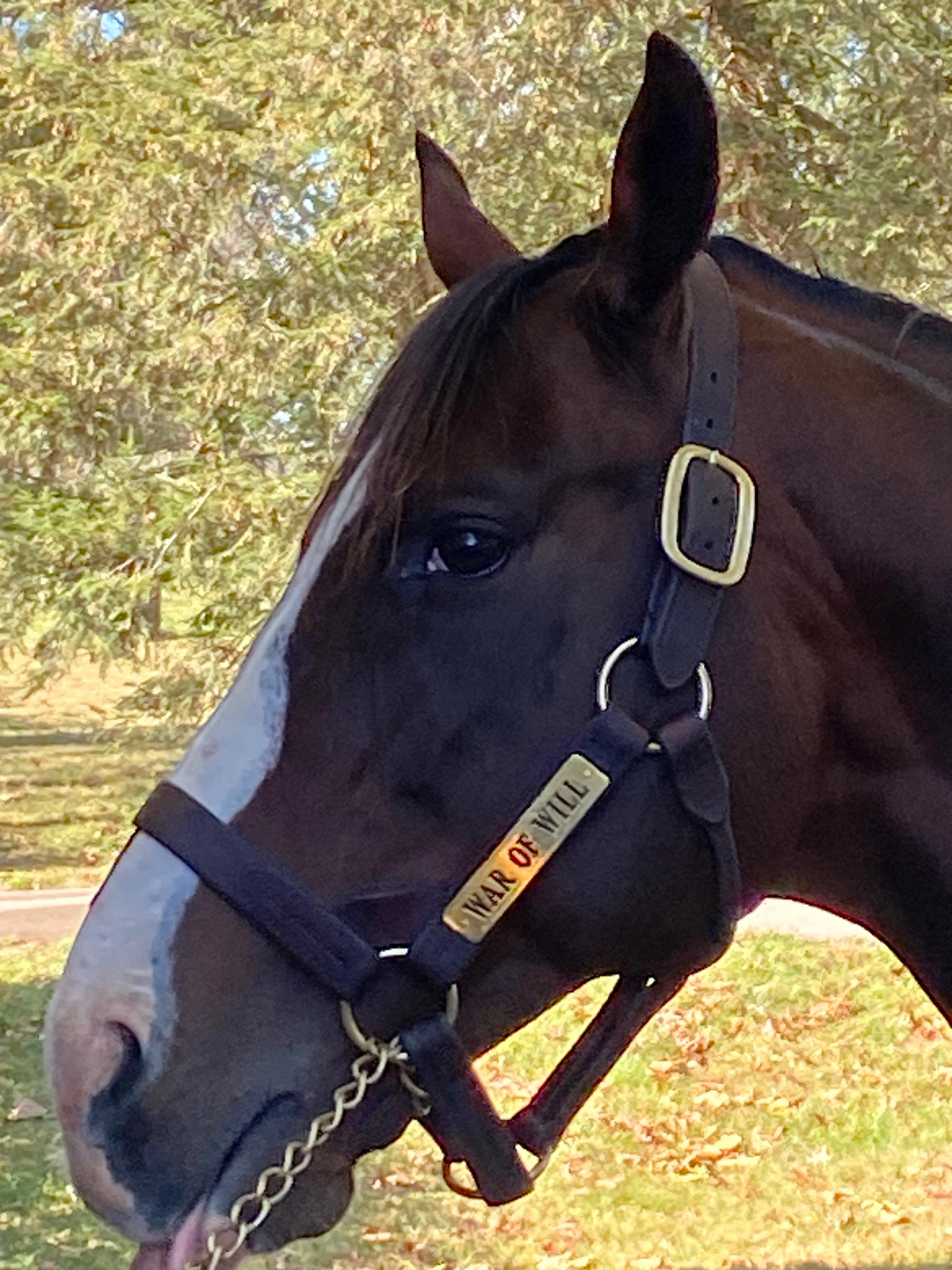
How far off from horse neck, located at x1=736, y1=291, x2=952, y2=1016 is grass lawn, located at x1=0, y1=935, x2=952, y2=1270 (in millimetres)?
3250

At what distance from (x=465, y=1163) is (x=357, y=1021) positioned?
0.88 ft

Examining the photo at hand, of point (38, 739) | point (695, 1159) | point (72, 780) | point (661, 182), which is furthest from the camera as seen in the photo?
point (38, 739)

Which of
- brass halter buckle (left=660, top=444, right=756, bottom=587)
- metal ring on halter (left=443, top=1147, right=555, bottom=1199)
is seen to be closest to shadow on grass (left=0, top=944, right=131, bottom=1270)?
metal ring on halter (left=443, top=1147, right=555, bottom=1199)


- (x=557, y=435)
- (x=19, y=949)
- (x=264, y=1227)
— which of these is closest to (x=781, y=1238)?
(x=264, y=1227)

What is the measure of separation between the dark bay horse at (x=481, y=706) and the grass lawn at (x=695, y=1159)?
130 inches

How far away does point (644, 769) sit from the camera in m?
1.63

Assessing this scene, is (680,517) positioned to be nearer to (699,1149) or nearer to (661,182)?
(661,182)

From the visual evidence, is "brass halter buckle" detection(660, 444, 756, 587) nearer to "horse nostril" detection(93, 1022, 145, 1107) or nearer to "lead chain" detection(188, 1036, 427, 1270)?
"lead chain" detection(188, 1036, 427, 1270)

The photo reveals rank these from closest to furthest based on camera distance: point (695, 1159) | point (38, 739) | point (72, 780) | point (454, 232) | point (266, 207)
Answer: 1. point (454, 232)
2. point (695, 1159)
3. point (266, 207)
4. point (72, 780)
5. point (38, 739)

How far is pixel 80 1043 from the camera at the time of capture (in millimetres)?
1578

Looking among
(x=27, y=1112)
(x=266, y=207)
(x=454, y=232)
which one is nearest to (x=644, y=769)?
(x=454, y=232)

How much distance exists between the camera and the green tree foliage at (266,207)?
20.5 ft

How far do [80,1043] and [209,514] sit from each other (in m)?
5.54

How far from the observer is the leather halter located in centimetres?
161
